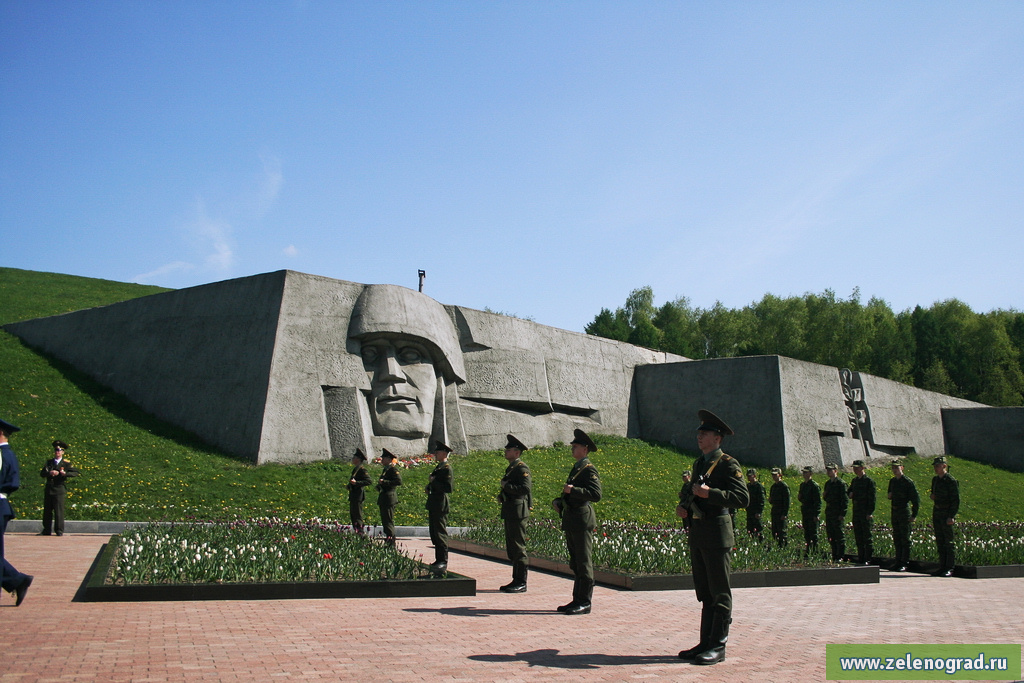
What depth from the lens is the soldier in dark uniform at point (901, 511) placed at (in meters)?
12.1

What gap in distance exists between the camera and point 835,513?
12.9m

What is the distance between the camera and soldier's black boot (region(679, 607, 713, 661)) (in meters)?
5.64

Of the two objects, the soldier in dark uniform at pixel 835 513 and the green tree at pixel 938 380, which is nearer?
the soldier in dark uniform at pixel 835 513

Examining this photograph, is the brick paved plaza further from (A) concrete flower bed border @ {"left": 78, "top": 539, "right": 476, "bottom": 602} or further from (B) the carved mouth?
(B) the carved mouth

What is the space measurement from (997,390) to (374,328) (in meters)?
50.1

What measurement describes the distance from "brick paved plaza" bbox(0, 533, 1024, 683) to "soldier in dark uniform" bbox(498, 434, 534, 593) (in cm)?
23

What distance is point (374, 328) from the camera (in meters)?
21.2

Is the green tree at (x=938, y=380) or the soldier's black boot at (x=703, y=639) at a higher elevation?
the green tree at (x=938, y=380)

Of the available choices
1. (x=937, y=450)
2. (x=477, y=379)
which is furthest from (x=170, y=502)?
(x=937, y=450)

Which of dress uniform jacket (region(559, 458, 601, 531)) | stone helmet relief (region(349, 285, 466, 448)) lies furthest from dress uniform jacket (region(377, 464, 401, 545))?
stone helmet relief (region(349, 285, 466, 448))

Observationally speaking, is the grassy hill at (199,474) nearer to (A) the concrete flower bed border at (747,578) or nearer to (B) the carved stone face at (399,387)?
(B) the carved stone face at (399,387)

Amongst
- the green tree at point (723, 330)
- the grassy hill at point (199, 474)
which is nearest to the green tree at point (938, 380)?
the green tree at point (723, 330)

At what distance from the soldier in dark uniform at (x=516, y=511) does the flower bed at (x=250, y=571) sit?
2.32 feet

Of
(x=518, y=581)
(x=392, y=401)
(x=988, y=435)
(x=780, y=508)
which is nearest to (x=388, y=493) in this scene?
(x=518, y=581)
